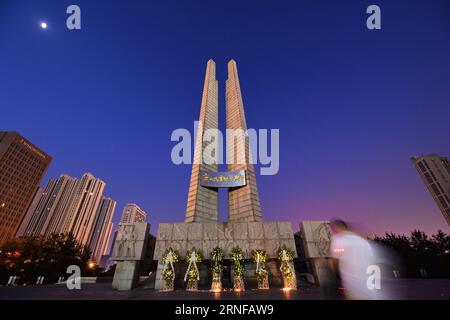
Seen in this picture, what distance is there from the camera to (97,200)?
182000 mm

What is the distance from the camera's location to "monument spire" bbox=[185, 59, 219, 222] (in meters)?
32.2

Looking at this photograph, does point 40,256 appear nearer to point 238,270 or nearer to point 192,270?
point 192,270

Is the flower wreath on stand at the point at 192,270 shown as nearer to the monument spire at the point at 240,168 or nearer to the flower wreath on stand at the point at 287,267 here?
the flower wreath on stand at the point at 287,267

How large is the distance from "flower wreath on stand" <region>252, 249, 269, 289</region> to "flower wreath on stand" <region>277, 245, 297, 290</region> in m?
1.37

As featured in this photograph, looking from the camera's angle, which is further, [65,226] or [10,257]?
[65,226]

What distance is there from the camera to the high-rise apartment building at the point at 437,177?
93000 mm

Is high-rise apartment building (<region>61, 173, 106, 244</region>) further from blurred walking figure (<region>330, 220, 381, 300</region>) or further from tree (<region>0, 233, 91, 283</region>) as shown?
blurred walking figure (<region>330, 220, 381, 300</region>)

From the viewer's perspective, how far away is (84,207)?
172750mm

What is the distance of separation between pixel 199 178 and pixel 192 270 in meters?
19.2

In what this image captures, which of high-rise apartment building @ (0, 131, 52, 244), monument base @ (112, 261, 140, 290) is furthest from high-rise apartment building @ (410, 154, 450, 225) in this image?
high-rise apartment building @ (0, 131, 52, 244)

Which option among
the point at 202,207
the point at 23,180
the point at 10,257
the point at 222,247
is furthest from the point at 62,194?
the point at 222,247

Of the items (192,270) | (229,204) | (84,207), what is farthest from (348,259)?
(84,207)
